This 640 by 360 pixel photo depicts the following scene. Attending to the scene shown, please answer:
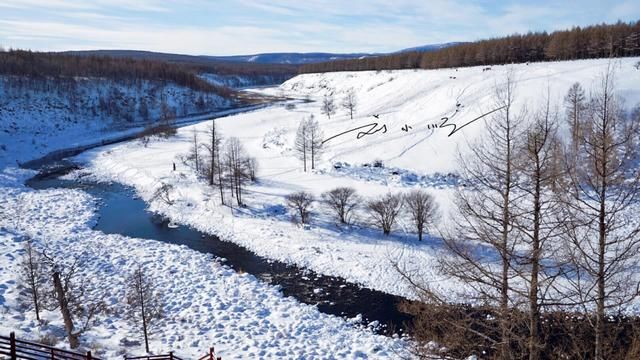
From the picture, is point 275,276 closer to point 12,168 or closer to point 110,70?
point 12,168

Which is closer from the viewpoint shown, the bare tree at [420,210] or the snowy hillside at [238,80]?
the bare tree at [420,210]

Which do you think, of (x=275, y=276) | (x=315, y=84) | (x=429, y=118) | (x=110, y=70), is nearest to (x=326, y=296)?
(x=275, y=276)

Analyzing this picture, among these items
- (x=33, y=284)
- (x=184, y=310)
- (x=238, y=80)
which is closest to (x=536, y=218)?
(x=184, y=310)

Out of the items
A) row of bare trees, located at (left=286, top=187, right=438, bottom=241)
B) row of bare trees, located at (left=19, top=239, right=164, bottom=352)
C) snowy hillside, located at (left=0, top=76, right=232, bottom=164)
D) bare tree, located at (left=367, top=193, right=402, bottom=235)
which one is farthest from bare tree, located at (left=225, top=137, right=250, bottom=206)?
snowy hillside, located at (left=0, top=76, right=232, bottom=164)

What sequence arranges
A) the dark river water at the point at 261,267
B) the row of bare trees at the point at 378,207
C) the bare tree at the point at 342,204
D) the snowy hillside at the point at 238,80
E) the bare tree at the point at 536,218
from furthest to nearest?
the snowy hillside at the point at 238,80, the bare tree at the point at 342,204, the row of bare trees at the point at 378,207, the dark river water at the point at 261,267, the bare tree at the point at 536,218

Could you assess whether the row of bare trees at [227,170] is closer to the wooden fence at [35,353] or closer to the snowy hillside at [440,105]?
the snowy hillside at [440,105]

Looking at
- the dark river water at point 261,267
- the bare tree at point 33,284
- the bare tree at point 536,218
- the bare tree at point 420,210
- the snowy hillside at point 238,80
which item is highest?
the snowy hillside at point 238,80

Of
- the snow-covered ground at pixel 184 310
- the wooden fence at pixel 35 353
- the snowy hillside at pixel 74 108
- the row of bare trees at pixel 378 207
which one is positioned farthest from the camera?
the snowy hillside at pixel 74 108

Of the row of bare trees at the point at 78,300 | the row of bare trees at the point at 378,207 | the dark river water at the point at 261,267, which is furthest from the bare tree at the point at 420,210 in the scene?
the row of bare trees at the point at 78,300
